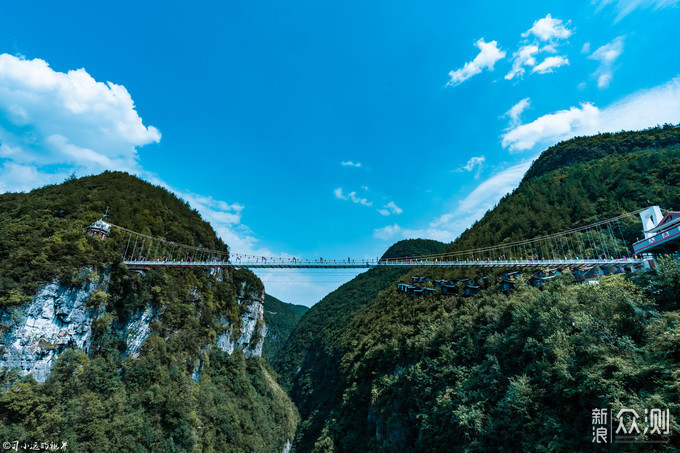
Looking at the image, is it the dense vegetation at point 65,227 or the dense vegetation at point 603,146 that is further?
the dense vegetation at point 603,146

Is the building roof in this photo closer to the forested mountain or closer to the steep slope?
the forested mountain

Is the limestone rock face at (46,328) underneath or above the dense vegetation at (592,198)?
underneath

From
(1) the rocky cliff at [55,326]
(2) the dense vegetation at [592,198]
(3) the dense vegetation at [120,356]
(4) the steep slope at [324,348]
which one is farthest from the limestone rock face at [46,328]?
(2) the dense vegetation at [592,198]

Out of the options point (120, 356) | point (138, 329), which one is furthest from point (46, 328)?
point (138, 329)

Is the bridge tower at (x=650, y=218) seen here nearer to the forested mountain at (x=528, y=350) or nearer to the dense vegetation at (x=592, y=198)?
the forested mountain at (x=528, y=350)

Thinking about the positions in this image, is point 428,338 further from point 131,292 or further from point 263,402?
point 263,402

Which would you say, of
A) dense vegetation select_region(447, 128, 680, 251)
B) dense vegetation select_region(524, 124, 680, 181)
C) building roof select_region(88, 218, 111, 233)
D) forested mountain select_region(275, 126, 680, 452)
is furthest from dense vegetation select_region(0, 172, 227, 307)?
dense vegetation select_region(524, 124, 680, 181)

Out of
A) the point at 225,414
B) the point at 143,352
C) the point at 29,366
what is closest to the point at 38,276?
the point at 29,366
